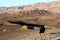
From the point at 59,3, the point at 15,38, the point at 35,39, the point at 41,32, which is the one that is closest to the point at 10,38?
the point at 15,38

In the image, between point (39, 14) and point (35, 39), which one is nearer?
point (35, 39)

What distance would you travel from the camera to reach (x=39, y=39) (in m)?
15.7

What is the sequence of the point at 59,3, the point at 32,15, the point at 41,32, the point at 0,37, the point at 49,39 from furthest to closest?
the point at 59,3 < the point at 32,15 < the point at 41,32 < the point at 0,37 < the point at 49,39

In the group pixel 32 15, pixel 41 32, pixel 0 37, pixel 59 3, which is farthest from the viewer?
pixel 59 3

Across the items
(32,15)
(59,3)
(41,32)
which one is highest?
(41,32)

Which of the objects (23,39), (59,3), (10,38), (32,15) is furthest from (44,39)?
(59,3)

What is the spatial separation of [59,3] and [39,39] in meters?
64.9

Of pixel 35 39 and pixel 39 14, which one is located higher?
pixel 35 39

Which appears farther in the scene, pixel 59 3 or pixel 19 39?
pixel 59 3

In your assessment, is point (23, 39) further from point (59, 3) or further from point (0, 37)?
point (59, 3)

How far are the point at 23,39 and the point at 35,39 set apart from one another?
2.53 ft

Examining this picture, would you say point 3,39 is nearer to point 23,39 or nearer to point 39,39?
point 23,39

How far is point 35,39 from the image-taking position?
15.6 meters

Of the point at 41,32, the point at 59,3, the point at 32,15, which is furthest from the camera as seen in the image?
the point at 59,3
